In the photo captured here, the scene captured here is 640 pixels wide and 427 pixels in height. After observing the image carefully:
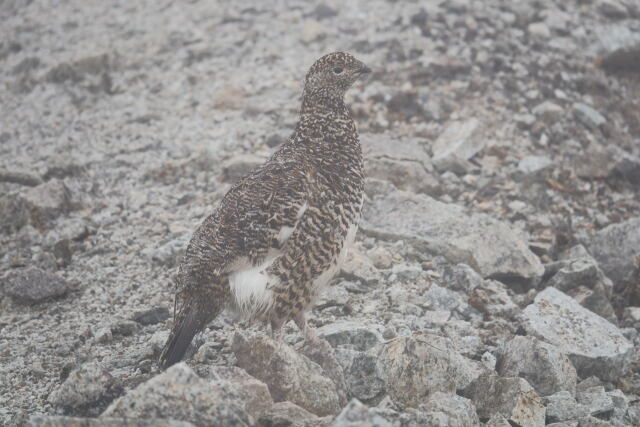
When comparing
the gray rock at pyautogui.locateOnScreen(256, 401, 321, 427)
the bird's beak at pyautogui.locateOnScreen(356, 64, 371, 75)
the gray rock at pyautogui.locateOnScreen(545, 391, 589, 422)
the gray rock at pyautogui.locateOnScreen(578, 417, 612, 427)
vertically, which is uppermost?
the bird's beak at pyautogui.locateOnScreen(356, 64, 371, 75)

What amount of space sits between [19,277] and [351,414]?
11.7ft

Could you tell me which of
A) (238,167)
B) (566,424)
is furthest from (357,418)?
(238,167)

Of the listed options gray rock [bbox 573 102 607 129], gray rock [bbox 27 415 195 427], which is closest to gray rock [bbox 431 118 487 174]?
gray rock [bbox 573 102 607 129]

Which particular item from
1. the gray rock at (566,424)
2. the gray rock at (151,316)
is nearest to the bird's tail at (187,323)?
the gray rock at (151,316)

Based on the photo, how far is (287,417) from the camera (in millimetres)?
3445

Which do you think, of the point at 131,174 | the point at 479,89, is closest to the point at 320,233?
the point at 131,174

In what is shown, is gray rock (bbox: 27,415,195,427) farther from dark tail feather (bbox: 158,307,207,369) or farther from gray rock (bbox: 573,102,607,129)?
gray rock (bbox: 573,102,607,129)

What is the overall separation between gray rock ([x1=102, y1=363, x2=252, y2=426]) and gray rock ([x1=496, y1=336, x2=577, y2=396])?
2.02m

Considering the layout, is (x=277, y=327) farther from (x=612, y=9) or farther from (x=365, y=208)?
(x=612, y=9)

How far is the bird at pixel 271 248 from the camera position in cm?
413

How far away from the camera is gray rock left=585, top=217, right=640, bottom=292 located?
6023mm

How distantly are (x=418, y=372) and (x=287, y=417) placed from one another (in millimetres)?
936

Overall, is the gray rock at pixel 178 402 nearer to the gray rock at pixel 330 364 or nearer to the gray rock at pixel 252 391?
the gray rock at pixel 252 391

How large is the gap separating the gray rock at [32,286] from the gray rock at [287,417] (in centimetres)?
262
